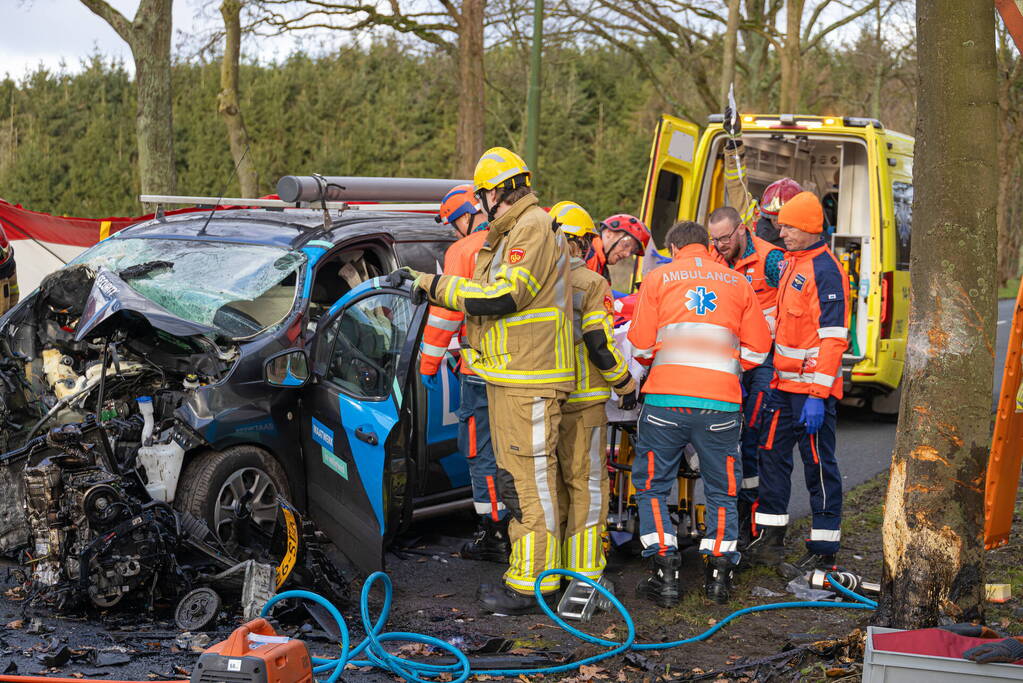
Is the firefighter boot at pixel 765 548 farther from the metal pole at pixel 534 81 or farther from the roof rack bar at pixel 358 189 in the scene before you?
the metal pole at pixel 534 81

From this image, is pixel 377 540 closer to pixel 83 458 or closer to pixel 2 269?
pixel 83 458

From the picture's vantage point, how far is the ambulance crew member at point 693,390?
5.10 meters

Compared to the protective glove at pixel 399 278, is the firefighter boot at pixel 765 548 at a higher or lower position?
lower

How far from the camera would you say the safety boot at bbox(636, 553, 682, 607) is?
16.8 ft

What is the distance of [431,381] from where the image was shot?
17.9ft

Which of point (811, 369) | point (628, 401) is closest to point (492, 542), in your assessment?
point (628, 401)

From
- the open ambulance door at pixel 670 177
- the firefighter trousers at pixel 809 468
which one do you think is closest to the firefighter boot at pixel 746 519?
the firefighter trousers at pixel 809 468

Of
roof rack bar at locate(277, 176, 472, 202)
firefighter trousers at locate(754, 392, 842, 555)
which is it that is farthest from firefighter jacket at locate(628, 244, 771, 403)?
roof rack bar at locate(277, 176, 472, 202)

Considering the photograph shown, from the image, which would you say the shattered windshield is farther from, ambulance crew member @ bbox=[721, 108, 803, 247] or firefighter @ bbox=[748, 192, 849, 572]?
ambulance crew member @ bbox=[721, 108, 803, 247]

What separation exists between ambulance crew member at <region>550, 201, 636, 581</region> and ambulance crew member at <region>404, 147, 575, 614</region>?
0.19m

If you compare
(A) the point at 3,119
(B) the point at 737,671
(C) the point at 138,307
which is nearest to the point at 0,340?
(C) the point at 138,307

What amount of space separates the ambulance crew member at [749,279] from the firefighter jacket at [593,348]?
840 millimetres

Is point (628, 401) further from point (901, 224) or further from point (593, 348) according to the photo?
point (901, 224)

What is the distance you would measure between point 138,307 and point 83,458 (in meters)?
0.92
